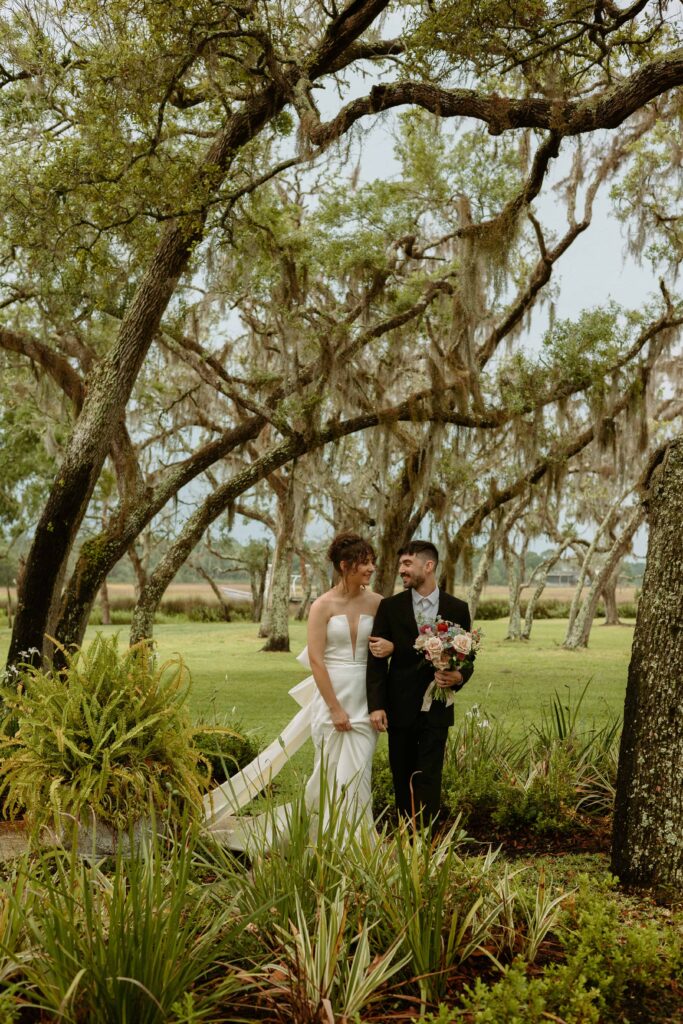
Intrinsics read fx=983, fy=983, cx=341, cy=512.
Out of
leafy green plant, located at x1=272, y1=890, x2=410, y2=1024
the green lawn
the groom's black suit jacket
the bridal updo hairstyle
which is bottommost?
the green lawn

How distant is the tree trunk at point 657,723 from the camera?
16.6ft

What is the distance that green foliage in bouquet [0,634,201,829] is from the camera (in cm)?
524

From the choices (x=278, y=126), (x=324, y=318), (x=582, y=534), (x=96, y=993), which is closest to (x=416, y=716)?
(x=96, y=993)

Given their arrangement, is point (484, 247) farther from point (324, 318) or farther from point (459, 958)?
point (459, 958)

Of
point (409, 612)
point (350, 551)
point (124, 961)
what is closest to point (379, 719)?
point (409, 612)

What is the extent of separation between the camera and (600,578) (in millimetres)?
22688

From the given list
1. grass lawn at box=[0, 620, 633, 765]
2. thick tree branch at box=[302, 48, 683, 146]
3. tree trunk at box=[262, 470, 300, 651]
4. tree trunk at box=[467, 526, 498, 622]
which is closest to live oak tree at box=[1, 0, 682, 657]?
thick tree branch at box=[302, 48, 683, 146]

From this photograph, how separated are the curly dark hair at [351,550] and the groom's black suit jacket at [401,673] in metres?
0.29

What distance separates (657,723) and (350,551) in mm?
1879

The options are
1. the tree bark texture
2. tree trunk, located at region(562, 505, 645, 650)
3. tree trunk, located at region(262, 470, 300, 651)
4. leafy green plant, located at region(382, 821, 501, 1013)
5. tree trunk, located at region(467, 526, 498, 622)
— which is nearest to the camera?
leafy green plant, located at region(382, 821, 501, 1013)

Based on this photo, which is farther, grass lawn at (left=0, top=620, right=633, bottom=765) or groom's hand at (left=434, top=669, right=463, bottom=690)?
grass lawn at (left=0, top=620, right=633, bottom=765)

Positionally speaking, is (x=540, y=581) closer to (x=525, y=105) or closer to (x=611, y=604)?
(x=611, y=604)

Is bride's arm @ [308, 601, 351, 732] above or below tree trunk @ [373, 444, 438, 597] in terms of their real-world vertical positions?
below

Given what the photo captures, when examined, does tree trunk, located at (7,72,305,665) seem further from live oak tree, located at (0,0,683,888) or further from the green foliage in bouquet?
the green foliage in bouquet
